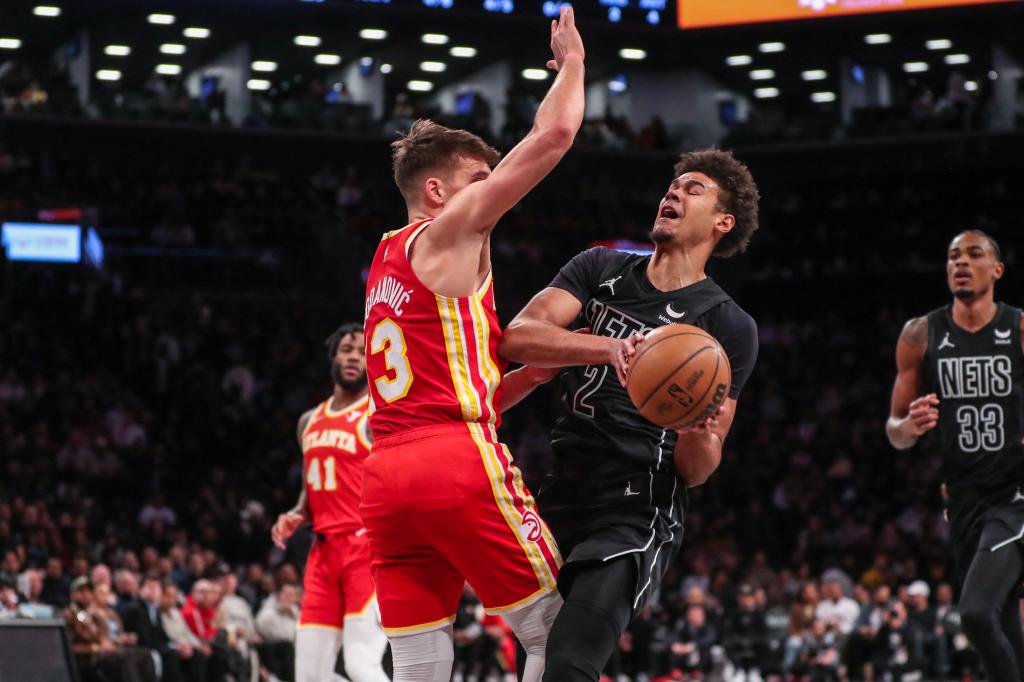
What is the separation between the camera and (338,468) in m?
8.30

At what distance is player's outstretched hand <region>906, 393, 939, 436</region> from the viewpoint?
7.04 meters

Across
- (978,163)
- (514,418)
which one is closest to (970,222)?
(978,163)

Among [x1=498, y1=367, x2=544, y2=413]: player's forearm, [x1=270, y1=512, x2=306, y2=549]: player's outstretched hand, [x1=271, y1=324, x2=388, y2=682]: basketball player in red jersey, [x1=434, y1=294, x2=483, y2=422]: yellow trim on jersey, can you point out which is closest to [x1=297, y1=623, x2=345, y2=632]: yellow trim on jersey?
[x1=271, y1=324, x2=388, y2=682]: basketball player in red jersey

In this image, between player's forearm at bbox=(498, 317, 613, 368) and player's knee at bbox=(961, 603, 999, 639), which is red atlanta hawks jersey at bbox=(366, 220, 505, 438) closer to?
player's forearm at bbox=(498, 317, 613, 368)

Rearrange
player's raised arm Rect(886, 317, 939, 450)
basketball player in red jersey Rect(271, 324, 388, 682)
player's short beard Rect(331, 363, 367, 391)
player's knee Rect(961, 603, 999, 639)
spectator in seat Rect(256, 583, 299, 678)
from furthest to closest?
spectator in seat Rect(256, 583, 299, 678) → player's short beard Rect(331, 363, 367, 391) → basketball player in red jersey Rect(271, 324, 388, 682) → player's raised arm Rect(886, 317, 939, 450) → player's knee Rect(961, 603, 999, 639)

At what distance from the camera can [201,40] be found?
29906 mm

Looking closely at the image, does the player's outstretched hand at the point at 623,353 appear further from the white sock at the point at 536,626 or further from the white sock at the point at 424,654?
the white sock at the point at 424,654

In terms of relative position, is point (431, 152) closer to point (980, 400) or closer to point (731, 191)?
point (731, 191)

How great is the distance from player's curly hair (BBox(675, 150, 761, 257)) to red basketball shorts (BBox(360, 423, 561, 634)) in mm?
1415

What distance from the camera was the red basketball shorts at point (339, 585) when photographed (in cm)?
801

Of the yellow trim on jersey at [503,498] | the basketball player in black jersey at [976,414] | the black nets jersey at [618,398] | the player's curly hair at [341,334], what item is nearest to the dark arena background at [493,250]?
the player's curly hair at [341,334]

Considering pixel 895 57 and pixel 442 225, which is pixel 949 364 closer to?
pixel 442 225

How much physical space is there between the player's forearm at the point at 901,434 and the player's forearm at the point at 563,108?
319 centimetres

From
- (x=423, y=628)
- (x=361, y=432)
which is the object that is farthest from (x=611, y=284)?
(x=361, y=432)
